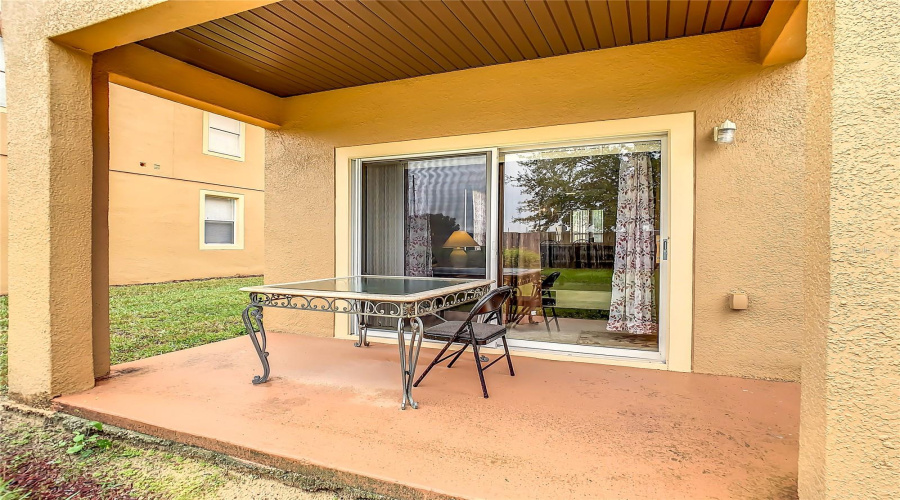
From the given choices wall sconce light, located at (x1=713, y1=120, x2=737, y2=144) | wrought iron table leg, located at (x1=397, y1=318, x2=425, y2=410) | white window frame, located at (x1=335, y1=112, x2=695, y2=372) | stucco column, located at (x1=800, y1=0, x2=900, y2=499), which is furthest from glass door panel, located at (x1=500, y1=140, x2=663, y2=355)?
stucco column, located at (x1=800, y1=0, x2=900, y2=499)

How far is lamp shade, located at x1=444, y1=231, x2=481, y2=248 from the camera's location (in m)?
4.53

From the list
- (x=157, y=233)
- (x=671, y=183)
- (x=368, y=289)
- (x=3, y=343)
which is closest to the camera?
(x=368, y=289)

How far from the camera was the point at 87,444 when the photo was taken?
2549mm

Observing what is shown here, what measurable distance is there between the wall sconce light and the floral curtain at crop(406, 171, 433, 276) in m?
2.87

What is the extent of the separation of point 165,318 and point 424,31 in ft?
18.1

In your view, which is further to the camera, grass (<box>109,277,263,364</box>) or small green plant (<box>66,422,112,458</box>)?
grass (<box>109,277,263,364</box>)

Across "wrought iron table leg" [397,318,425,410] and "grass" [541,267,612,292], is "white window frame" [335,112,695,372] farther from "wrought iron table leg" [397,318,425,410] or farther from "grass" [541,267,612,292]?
"wrought iron table leg" [397,318,425,410]

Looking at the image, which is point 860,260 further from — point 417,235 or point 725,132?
point 417,235

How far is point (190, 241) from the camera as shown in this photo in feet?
33.1

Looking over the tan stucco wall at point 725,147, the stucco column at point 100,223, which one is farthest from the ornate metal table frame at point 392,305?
the tan stucco wall at point 725,147

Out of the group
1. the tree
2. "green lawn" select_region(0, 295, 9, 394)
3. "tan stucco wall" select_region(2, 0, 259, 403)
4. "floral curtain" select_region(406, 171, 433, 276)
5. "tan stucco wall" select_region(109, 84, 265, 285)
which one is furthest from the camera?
"tan stucco wall" select_region(109, 84, 265, 285)

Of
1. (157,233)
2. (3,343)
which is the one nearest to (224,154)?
(157,233)

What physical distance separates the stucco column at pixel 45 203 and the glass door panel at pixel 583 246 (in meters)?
3.53

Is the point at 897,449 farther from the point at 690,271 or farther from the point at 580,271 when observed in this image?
the point at 580,271
